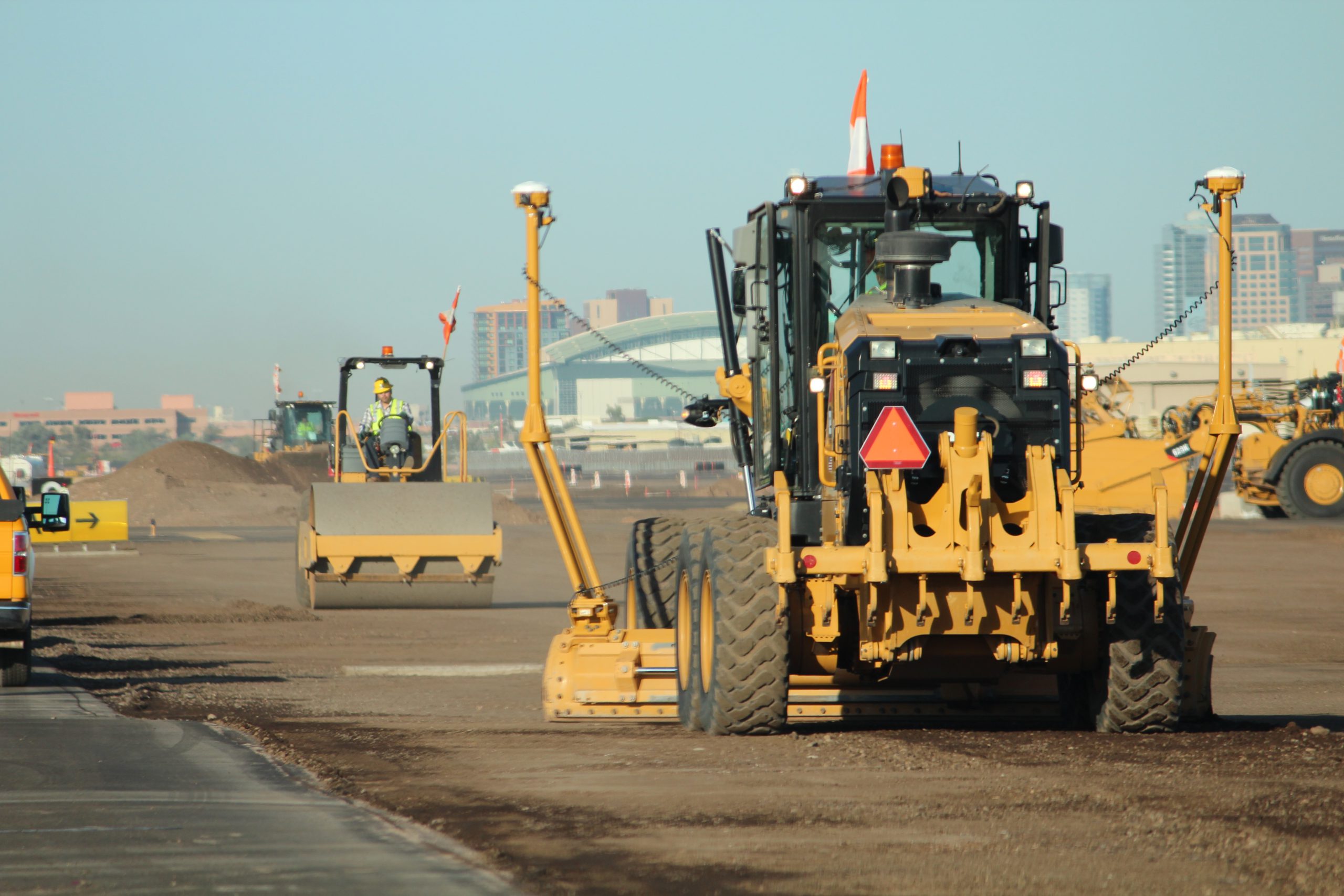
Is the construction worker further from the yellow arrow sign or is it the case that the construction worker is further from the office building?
the office building

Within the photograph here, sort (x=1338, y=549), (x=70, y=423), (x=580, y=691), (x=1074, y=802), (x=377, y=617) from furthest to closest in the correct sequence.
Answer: (x=70, y=423) < (x=1338, y=549) < (x=377, y=617) < (x=580, y=691) < (x=1074, y=802)

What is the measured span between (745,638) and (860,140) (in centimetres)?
377

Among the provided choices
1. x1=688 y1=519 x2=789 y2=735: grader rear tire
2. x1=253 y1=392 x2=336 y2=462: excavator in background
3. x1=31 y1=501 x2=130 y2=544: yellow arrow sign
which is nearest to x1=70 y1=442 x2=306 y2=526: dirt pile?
x1=253 y1=392 x2=336 y2=462: excavator in background

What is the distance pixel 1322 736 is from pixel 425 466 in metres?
13.7

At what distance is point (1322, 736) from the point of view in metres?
7.86

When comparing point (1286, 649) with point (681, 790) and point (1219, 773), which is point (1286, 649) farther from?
point (681, 790)

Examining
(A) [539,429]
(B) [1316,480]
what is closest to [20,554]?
(A) [539,429]

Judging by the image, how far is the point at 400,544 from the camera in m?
17.9

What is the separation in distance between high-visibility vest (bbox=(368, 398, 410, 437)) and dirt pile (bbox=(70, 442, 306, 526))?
24.2 m

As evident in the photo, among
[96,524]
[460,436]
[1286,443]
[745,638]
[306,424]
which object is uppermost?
[306,424]

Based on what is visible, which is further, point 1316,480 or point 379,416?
point 1316,480

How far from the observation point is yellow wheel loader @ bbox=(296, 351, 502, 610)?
1781cm

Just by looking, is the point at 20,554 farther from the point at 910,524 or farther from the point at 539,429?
the point at 910,524

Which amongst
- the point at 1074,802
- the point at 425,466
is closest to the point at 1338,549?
the point at 425,466
